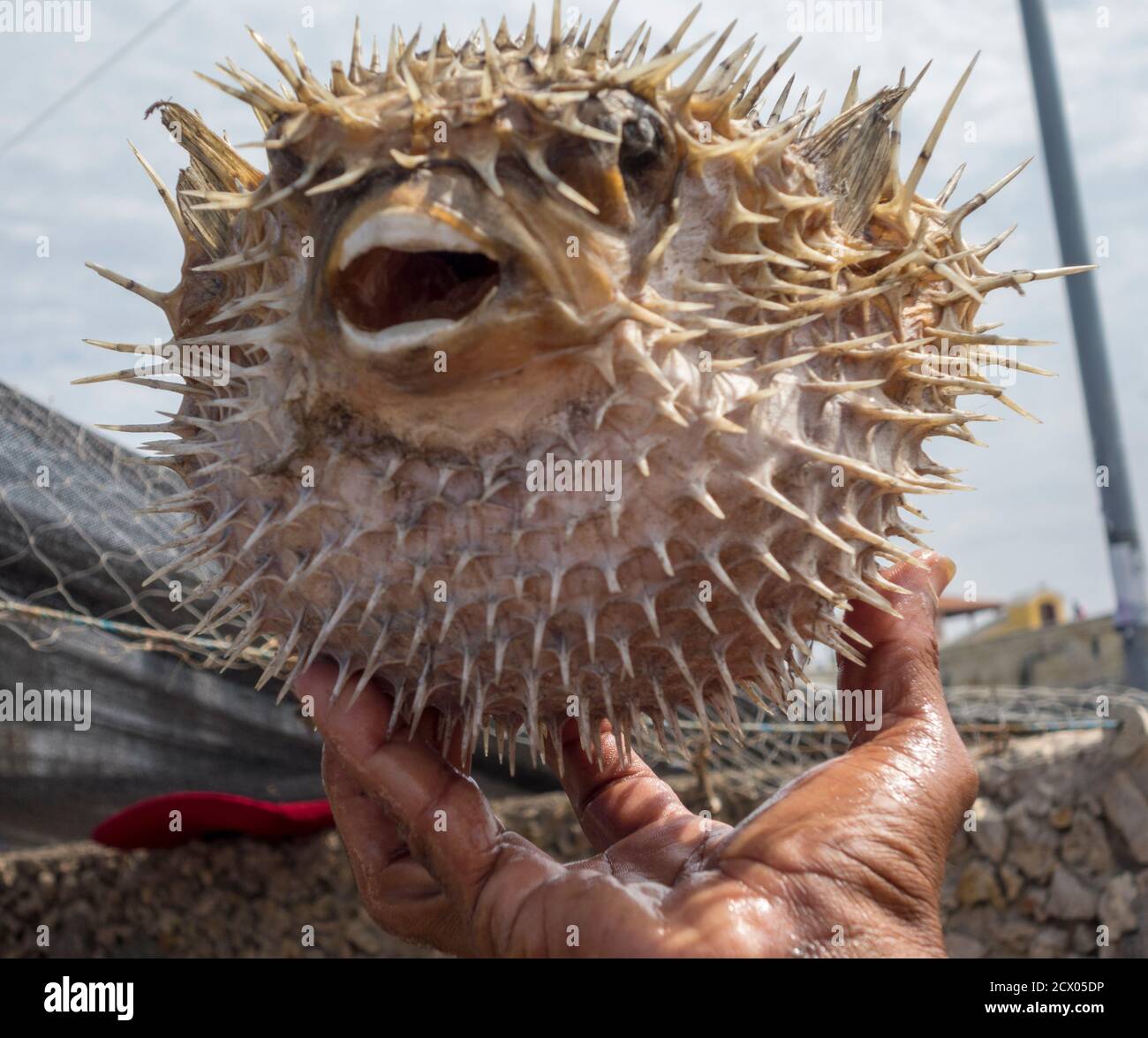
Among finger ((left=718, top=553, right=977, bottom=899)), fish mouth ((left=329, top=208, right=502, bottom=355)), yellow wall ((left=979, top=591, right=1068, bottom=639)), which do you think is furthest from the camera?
yellow wall ((left=979, top=591, right=1068, bottom=639))

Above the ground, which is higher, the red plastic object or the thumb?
the thumb

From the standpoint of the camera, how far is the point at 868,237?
127 cm

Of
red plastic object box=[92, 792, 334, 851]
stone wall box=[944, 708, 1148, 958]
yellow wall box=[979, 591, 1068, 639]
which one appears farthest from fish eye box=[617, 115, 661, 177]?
yellow wall box=[979, 591, 1068, 639]

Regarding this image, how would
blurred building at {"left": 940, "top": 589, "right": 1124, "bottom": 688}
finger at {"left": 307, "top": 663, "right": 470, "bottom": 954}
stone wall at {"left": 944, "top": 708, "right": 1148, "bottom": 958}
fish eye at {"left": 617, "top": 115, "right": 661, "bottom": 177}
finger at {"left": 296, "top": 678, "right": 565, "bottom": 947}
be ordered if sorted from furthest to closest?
blurred building at {"left": 940, "top": 589, "right": 1124, "bottom": 688} → stone wall at {"left": 944, "top": 708, "right": 1148, "bottom": 958} → finger at {"left": 307, "top": 663, "right": 470, "bottom": 954} → finger at {"left": 296, "top": 678, "right": 565, "bottom": 947} → fish eye at {"left": 617, "top": 115, "right": 661, "bottom": 177}

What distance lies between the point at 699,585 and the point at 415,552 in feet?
0.97

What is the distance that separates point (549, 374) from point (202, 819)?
3.07 meters

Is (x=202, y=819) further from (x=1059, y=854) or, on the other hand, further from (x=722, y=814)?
(x=1059, y=854)

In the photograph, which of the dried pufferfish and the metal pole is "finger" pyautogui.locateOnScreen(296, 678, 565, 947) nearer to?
the dried pufferfish

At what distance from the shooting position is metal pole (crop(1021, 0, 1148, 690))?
138 inches

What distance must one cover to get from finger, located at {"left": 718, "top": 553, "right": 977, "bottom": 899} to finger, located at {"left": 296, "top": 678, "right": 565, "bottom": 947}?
0.28 m

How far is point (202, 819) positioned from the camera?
355 centimetres

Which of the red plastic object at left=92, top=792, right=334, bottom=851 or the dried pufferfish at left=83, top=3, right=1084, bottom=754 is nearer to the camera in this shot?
the dried pufferfish at left=83, top=3, right=1084, bottom=754
